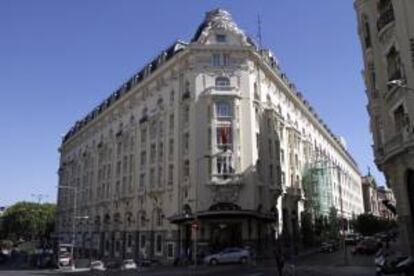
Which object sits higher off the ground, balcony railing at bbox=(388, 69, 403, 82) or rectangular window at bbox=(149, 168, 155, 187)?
balcony railing at bbox=(388, 69, 403, 82)

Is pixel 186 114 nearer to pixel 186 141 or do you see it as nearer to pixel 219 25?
pixel 186 141

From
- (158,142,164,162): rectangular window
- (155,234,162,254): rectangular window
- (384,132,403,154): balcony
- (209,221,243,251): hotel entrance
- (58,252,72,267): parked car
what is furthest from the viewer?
(158,142,164,162): rectangular window

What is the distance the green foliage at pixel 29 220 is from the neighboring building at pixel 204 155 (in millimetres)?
42921

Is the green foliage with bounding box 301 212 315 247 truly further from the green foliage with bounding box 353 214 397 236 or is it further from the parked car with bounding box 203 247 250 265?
the parked car with bounding box 203 247 250 265

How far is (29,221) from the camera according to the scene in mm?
110500

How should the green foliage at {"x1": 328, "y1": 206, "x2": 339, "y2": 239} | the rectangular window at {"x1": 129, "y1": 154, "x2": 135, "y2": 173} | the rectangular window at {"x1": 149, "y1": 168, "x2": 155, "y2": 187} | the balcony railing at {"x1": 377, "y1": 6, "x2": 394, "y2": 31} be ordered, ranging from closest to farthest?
the balcony railing at {"x1": 377, "y1": 6, "x2": 394, "y2": 31}, the rectangular window at {"x1": 149, "y1": 168, "x2": 155, "y2": 187}, the rectangular window at {"x1": 129, "y1": 154, "x2": 135, "y2": 173}, the green foliage at {"x1": 328, "y1": 206, "x2": 339, "y2": 239}

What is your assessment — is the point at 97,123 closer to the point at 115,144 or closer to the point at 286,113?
the point at 115,144

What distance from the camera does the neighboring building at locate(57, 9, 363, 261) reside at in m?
48.5

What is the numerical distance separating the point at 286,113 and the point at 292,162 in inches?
293

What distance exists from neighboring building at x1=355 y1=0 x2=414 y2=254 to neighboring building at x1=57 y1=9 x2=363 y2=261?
16916 millimetres

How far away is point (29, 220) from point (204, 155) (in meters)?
76.8

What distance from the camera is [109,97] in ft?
254

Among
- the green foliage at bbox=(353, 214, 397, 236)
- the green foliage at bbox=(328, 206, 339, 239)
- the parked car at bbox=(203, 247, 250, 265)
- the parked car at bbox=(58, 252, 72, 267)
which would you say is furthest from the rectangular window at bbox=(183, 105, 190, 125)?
the green foliage at bbox=(353, 214, 397, 236)

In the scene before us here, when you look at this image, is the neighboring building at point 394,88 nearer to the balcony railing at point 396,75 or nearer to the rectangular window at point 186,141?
the balcony railing at point 396,75
